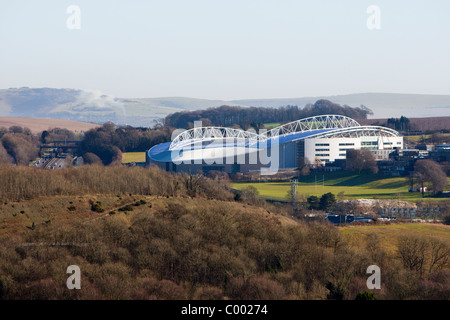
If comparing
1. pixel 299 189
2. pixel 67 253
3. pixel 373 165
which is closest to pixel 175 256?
pixel 67 253

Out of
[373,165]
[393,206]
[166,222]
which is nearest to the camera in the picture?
[166,222]

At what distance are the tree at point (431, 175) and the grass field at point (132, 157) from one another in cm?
5214

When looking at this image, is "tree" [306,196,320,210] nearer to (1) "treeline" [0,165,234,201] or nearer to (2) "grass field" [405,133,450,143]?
(1) "treeline" [0,165,234,201]

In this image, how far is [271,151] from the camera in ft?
386

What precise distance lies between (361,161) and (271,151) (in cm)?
1930

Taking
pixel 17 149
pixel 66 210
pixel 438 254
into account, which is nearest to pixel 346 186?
pixel 438 254

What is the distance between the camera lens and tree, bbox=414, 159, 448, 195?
84056 mm

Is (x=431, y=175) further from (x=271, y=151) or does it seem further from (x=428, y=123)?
(x=428, y=123)

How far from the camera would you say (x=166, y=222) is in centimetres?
4303

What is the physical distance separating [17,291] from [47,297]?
7.72ft

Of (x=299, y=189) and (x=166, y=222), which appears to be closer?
(x=166, y=222)

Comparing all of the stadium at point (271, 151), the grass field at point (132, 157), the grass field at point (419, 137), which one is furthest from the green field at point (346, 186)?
the grass field at point (419, 137)

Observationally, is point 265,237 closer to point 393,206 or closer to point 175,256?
point 175,256
